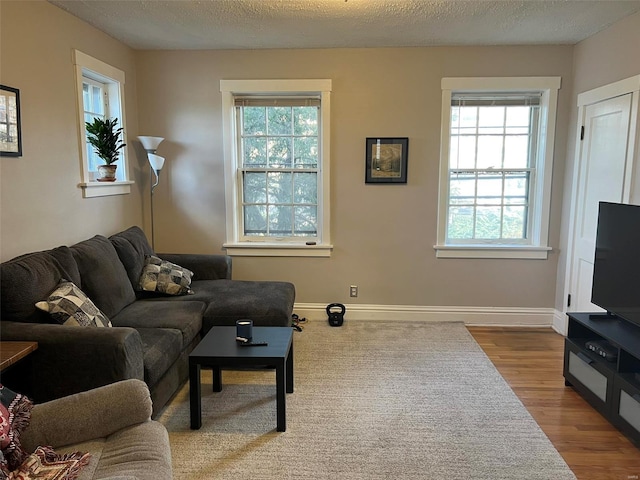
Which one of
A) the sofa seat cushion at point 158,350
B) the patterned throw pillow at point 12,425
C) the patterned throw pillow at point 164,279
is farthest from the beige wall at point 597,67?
the patterned throw pillow at point 12,425

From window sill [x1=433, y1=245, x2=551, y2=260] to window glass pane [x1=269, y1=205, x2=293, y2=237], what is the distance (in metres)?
1.40

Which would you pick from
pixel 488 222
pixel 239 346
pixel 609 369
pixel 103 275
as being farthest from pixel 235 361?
pixel 488 222

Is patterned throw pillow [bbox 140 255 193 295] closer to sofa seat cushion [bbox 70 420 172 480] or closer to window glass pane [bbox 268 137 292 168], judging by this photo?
window glass pane [bbox 268 137 292 168]

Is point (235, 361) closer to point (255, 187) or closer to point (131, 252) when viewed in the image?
point (131, 252)

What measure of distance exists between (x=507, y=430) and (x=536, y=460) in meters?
0.26

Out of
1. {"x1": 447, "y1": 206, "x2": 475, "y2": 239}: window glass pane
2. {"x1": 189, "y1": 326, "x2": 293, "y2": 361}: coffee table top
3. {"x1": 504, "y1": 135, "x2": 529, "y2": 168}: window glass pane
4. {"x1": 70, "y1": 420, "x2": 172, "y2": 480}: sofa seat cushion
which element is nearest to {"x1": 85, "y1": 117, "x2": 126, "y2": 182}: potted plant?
{"x1": 189, "y1": 326, "x2": 293, "y2": 361}: coffee table top

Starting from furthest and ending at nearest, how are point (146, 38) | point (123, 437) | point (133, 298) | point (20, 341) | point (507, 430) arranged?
point (146, 38) → point (133, 298) → point (507, 430) → point (20, 341) → point (123, 437)

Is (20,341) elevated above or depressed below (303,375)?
above

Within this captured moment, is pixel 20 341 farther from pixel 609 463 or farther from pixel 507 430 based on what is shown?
pixel 609 463

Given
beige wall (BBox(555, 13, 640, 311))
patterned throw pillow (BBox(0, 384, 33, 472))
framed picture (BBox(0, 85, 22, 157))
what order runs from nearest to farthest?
1. patterned throw pillow (BBox(0, 384, 33, 472))
2. framed picture (BBox(0, 85, 22, 157))
3. beige wall (BBox(555, 13, 640, 311))

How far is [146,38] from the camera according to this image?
12.5 ft

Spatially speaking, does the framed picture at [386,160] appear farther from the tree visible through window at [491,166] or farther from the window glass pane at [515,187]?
the window glass pane at [515,187]

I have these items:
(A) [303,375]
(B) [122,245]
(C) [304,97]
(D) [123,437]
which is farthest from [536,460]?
(C) [304,97]

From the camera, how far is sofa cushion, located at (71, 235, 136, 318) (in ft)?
9.72
